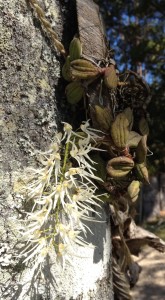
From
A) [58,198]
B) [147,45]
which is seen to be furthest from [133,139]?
[147,45]

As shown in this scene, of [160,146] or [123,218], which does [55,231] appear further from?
[160,146]

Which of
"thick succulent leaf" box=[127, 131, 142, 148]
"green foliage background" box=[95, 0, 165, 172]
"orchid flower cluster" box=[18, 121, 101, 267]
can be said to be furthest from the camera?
"green foliage background" box=[95, 0, 165, 172]

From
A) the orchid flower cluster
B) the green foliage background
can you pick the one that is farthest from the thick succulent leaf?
the green foliage background

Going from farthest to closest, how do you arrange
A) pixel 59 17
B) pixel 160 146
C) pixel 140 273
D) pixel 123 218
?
pixel 160 146, pixel 140 273, pixel 123 218, pixel 59 17

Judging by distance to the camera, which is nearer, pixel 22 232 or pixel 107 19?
pixel 22 232

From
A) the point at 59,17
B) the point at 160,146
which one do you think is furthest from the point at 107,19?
the point at 59,17

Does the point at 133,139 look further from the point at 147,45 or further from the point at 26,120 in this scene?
the point at 147,45

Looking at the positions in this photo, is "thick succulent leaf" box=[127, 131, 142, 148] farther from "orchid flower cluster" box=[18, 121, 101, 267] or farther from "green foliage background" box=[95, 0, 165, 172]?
"green foliage background" box=[95, 0, 165, 172]
